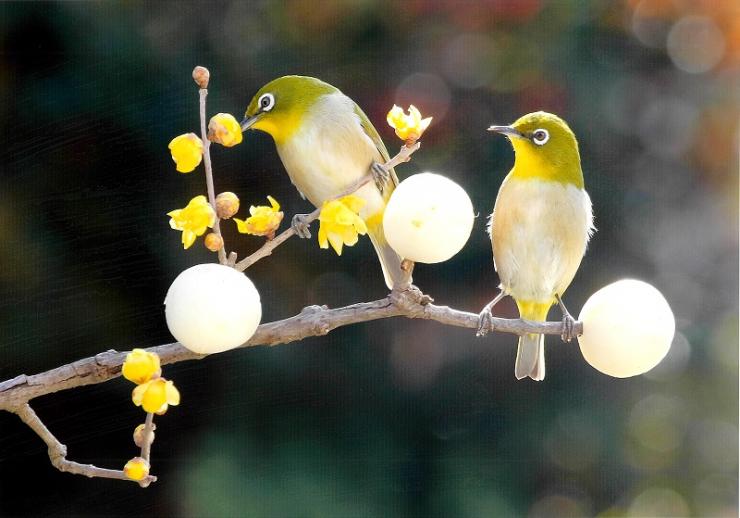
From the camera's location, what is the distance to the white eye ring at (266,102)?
0.70 m

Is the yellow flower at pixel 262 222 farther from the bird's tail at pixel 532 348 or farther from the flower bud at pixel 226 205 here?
the bird's tail at pixel 532 348

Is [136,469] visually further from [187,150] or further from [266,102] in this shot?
[266,102]

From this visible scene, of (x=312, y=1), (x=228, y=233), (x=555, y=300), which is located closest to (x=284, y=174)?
(x=228, y=233)

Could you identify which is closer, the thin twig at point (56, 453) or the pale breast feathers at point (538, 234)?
the thin twig at point (56, 453)

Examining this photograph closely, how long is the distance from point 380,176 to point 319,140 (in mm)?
78

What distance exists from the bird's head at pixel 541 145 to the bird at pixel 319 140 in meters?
0.11

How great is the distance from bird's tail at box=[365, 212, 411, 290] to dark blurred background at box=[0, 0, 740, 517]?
0.32 feet

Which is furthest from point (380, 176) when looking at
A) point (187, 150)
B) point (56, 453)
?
point (56, 453)

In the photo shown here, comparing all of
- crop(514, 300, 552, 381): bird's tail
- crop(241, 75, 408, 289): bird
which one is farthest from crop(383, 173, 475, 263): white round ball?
crop(514, 300, 552, 381): bird's tail

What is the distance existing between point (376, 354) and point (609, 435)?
0.89 feet

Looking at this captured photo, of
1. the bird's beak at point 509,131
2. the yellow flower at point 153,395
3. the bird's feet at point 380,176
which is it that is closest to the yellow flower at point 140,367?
the yellow flower at point 153,395

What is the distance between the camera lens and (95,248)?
863 millimetres

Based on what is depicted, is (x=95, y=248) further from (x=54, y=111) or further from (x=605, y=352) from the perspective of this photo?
(x=605, y=352)

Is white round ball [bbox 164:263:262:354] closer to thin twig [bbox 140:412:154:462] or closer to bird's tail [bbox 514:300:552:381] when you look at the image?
thin twig [bbox 140:412:154:462]
